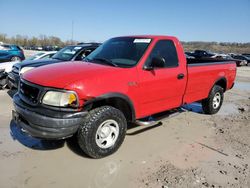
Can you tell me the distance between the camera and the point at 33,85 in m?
3.69

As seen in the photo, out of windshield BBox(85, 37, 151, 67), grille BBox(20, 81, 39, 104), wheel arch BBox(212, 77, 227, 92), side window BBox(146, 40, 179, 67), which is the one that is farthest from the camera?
wheel arch BBox(212, 77, 227, 92)

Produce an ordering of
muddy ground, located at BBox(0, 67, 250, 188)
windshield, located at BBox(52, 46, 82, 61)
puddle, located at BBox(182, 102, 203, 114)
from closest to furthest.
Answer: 1. muddy ground, located at BBox(0, 67, 250, 188)
2. puddle, located at BBox(182, 102, 203, 114)
3. windshield, located at BBox(52, 46, 82, 61)

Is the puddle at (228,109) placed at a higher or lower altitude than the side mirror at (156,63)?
lower

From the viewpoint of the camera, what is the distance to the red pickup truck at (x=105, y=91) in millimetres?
3459

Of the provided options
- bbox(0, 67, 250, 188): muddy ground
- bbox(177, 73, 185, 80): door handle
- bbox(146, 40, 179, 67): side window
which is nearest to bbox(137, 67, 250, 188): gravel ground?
bbox(0, 67, 250, 188): muddy ground

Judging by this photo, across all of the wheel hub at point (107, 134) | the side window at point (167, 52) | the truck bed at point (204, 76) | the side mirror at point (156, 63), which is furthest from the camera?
the truck bed at point (204, 76)

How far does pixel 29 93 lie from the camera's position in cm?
Result: 383

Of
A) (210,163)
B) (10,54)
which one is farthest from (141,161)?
(10,54)

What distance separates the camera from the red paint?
141 inches

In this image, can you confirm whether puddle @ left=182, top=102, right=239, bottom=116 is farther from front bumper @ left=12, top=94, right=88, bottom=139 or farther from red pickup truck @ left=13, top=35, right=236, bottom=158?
front bumper @ left=12, top=94, right=88, bottom=139

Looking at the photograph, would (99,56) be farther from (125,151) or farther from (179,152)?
(179,152)

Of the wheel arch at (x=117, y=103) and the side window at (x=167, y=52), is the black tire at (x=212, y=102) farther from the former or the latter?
the wheel arch at (x=117, y=103)

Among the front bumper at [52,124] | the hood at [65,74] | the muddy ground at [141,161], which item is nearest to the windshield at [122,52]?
the hood at [65,74]

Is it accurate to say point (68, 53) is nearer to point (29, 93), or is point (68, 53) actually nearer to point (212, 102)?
point (29, 93)
